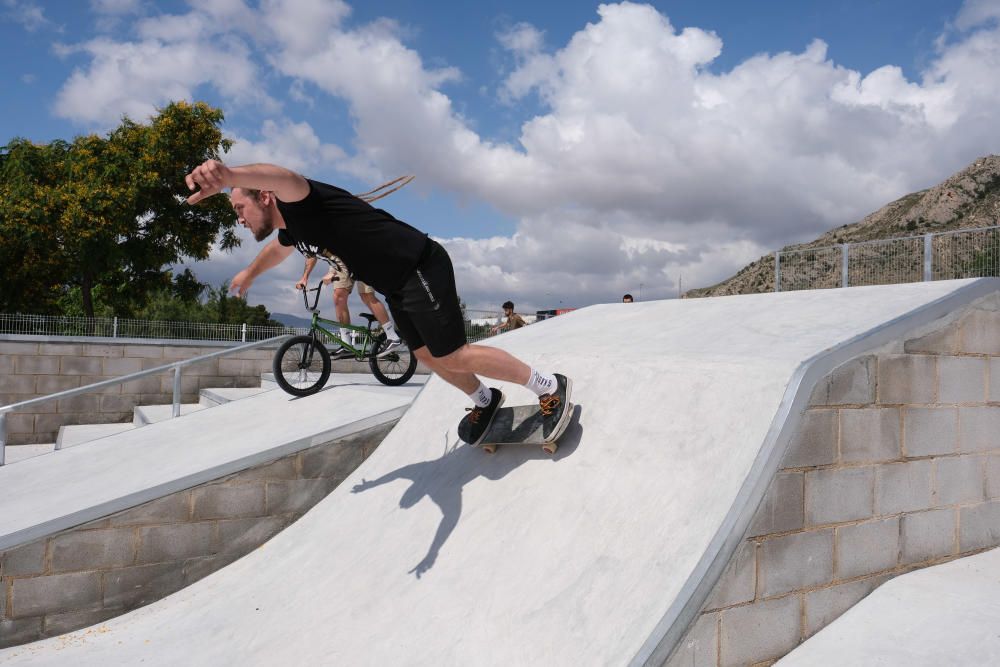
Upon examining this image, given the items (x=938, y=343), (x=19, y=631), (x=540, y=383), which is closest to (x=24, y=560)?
(x=19, y=631)

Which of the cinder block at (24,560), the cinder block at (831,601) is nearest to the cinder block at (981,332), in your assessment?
the cinder block at (831,601)

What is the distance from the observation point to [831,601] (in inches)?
116

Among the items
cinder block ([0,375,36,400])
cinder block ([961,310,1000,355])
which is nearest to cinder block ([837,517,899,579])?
cinder block ([961,310,1000,355])

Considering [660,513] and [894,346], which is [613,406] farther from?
[894,346]

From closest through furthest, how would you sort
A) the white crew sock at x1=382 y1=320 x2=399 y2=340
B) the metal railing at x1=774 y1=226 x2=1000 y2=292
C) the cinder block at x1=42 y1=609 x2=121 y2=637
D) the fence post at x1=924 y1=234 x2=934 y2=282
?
the cinder block at x1=42 y1=609 x2=121 y2=637 → the white crew sock at x1=382 y1=320 x2=399 y2=340 → the fence post at x1=924 y1=234 x2=934 y2=282 → the metal railing at x1=774 y1=226 x2=1000 y2=292

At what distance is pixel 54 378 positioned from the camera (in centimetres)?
1227

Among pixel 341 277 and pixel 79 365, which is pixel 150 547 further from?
pixel 79 365

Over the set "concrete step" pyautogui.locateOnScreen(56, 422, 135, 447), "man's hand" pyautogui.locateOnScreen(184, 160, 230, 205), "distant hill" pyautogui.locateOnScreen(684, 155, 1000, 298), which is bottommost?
"concrete step" pyautogui.locateOnScreen(56, 422, 135, 447)

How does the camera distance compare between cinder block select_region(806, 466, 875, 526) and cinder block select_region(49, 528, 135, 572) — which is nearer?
cinder block select_region(806, 466, 875, 526)

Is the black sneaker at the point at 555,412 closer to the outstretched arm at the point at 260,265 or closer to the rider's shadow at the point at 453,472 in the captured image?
the rider's shadow at the point at 453,472

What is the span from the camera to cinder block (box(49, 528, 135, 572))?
3973 millimetres

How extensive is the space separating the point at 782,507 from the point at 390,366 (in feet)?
18.5

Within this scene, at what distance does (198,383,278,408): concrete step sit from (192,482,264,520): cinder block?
5.47 m

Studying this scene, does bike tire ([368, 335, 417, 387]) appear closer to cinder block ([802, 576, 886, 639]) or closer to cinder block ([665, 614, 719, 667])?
cinder block ([802, 576, 886, 639])
